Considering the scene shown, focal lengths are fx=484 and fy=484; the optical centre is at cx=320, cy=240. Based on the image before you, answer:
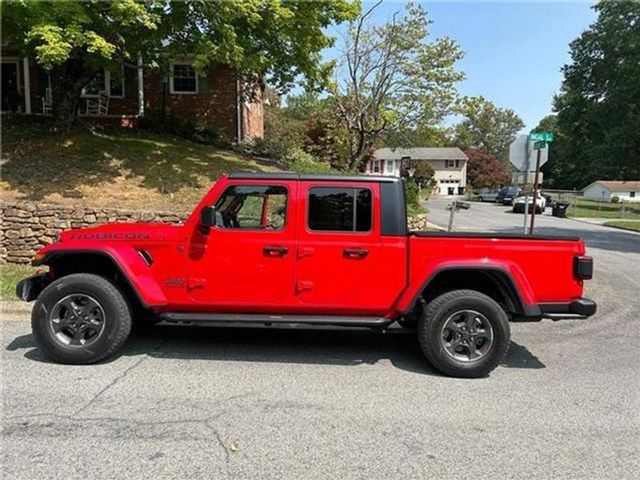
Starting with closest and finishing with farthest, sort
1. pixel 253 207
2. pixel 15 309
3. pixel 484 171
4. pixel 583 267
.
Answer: pixel 583 267, pixel 253 207, pixel 15 309, pixel 484 171

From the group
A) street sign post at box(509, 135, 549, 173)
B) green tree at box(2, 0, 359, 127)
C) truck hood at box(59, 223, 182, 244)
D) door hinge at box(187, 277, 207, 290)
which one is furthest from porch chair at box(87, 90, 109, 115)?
door hinge at box(187, 277, 207, 290)

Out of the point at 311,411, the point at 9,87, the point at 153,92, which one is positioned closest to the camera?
the point at 311,411

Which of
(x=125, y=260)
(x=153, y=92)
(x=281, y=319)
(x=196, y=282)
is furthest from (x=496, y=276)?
(x=153, y=92)

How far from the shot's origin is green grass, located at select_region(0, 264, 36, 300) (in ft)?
22.9

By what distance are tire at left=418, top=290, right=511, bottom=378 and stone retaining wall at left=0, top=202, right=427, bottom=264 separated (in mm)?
7098

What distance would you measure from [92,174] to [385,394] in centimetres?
1048

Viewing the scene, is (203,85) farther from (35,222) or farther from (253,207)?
(253,207)

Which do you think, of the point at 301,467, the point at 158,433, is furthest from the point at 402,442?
the point at 158,433

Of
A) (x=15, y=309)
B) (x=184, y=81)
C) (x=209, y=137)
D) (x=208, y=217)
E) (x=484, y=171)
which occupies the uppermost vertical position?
(x=184, y=81)

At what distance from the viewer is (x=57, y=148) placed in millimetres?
13406

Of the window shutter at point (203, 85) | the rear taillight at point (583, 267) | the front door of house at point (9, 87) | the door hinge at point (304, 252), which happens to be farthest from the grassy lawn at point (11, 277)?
the front door of house at point (9, 87)

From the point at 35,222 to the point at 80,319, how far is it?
18.9ft

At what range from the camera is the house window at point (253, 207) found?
4.80 m

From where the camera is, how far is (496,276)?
15.1ft
